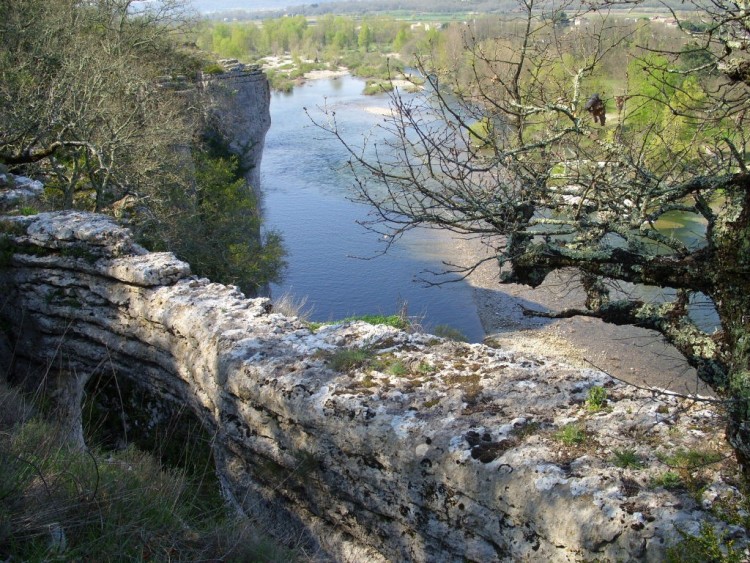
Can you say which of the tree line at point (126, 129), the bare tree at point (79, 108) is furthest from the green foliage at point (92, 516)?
the bare tree at point (79, 108)

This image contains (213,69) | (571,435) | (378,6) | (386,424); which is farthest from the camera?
(378,6)

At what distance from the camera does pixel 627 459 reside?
12.9ft

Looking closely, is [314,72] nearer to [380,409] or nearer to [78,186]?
[78,186]

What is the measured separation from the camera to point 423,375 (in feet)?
16.8

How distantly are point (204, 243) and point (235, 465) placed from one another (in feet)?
42.5

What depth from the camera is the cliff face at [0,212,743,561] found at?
3.80 m

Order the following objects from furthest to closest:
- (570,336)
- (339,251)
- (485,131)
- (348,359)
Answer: (339,251), (570,336), (485,131), (348,359)

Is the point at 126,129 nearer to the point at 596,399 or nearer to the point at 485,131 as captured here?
the point at 485,131

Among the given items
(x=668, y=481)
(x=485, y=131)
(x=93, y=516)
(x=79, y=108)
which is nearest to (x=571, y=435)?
(x=668, y=481)

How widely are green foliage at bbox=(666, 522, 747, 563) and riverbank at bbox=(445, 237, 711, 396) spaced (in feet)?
49.8

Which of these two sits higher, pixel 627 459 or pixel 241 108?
pixel 241 108

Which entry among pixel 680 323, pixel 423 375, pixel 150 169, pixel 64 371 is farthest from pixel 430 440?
pixel 150 169

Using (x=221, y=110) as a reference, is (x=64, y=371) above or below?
below

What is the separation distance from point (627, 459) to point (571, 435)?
367 mm
